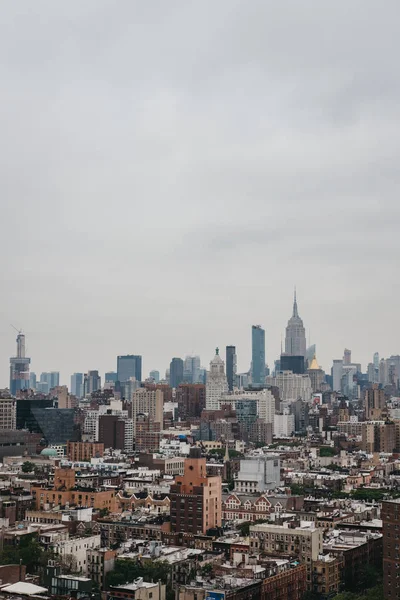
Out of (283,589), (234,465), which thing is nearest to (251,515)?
(283,589)

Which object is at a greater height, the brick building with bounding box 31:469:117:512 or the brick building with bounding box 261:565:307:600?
the brick building with bounding box 31:469:117:512

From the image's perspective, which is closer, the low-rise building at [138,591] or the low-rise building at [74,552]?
the low-rise building at [138,591]

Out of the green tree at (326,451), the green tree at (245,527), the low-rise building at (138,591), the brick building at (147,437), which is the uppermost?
the brick building at (147,437)

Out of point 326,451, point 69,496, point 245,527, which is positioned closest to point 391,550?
point 245,527

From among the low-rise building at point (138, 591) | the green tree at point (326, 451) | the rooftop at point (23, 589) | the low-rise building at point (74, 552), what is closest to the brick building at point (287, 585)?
the low-rise building at point (138, 591)

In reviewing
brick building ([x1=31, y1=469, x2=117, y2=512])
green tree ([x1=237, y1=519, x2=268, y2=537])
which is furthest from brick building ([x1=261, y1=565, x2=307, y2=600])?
brick building ([x1=31, y1=469, x2=117, y2=512])

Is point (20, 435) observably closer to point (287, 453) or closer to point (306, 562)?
point (287, 453)

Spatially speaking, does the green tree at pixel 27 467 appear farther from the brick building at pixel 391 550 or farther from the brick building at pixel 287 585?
the brick building at pixel 391 550

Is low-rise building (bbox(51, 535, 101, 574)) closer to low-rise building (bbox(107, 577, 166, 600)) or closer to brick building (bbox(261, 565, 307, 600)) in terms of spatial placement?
low-rise building (bbox(107, 577, 166, 600))

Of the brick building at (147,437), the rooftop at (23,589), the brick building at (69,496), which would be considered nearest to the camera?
the rooftop at (23,589)

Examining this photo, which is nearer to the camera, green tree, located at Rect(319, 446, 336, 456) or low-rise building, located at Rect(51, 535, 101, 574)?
low-rise building, located at Rect(51, 535, 101, 574)

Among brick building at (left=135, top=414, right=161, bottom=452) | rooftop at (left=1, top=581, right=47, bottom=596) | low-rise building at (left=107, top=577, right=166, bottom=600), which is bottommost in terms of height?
low-rise building at (left=107, top=577, right=166, bottom=600)
